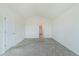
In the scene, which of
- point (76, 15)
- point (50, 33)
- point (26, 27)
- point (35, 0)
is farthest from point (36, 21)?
point (35, 0)

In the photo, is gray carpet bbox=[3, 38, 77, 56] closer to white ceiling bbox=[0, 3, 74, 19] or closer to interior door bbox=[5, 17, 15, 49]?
interior door bbox=[5, 17, 15, 49]

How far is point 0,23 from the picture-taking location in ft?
14.3

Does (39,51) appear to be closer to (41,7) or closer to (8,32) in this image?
(8,32)

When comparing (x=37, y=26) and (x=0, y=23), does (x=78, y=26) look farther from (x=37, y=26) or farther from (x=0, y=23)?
(x=37, y=26)

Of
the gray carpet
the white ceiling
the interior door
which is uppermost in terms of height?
the white ceiling

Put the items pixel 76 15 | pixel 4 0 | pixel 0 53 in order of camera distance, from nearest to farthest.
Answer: pixel 4 0
pixel 0 53
pixel 76 15

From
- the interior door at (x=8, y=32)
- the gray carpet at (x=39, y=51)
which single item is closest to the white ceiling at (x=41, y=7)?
the interior door at (x=8, y=32)

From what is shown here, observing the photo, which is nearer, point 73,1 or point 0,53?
point 73,1

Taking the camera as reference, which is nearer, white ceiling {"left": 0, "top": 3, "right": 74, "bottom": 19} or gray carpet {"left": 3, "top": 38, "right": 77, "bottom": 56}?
white ceiling {"left": 0, "top": 3, "right": 74, "bottom": 19}

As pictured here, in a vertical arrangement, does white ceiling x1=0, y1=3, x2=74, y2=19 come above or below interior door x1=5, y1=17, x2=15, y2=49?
above

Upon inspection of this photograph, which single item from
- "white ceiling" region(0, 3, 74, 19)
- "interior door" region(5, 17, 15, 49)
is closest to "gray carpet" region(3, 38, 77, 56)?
"interior door" region(5, 17, 15, 49)

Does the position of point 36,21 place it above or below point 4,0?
above

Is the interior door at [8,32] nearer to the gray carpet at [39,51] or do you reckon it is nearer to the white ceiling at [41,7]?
the gray carpet at [39,51]

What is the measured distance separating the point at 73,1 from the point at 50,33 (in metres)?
10.4
